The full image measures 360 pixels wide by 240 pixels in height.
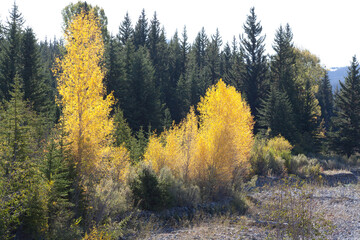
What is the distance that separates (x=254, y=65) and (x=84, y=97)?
34109 mm

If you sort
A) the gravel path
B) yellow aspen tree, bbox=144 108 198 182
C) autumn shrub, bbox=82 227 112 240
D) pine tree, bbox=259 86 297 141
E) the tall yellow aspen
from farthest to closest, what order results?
pine tree, bbox=259 86 297 141 → yellow aspen tree, bbox=144 108 198 182 → the tall yellow aspen → the gravel path → autumn shrub, bbox=82 227 112 240

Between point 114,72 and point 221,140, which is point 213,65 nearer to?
point 114,72

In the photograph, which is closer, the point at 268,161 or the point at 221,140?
the point at 221,140

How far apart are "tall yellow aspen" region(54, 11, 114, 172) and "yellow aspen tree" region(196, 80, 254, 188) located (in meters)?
5.11

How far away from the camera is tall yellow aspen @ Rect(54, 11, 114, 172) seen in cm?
1229

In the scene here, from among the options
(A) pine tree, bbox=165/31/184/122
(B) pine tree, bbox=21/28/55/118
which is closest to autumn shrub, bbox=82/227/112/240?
(B) pine tree, bbox=21/28/55/118

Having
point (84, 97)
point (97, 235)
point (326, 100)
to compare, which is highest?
point (326, 100)

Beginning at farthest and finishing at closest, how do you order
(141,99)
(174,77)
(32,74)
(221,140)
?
(174,77) < (141,99) < (32,74) < (221,140)

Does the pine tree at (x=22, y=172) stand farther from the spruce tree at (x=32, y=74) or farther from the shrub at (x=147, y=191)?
the spruce tree at (x=32, y=74)

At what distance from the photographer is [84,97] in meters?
13.0

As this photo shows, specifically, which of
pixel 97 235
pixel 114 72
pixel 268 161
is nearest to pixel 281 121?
pixel 268 161

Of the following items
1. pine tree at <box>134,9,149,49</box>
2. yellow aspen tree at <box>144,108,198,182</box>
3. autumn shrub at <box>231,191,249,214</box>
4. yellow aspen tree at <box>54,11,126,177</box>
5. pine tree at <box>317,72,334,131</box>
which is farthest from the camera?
pine tree at <box>317,72,334,131</box>

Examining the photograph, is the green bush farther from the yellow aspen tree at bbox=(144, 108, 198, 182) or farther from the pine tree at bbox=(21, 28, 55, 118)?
the pine tree at bbox=(21, 28, 55, 118)

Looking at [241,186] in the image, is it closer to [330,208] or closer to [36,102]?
[330,208]
